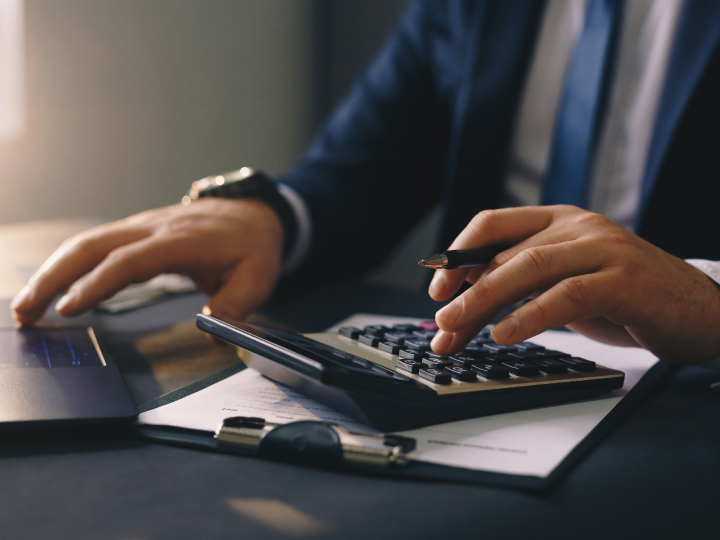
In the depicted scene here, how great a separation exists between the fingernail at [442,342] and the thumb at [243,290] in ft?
0.79

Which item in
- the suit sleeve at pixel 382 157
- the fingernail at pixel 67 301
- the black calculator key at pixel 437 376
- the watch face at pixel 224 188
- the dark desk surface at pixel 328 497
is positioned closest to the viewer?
the dark desk surface at pixel 328 497

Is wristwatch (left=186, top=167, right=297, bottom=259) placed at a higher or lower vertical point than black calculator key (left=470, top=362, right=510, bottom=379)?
higher

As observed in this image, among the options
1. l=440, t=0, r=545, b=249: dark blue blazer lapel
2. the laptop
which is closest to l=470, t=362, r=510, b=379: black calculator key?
the laptop

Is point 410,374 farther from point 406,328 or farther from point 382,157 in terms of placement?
point 382,157

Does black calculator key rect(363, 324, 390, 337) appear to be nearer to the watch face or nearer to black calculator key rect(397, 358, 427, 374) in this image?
black calculator key rect(397, 358, 427, 374)

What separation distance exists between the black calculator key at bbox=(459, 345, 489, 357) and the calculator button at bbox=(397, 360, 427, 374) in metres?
0.05

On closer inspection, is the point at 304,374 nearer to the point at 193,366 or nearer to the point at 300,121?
the point at 193,366

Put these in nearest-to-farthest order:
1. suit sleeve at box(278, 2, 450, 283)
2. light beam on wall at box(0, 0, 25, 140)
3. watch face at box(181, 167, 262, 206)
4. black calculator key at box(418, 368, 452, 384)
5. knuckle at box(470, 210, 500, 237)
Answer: black calculator key at box(418, 368, 452, 384), knuckle at box(470, 210, 500, 237), watch face at box(181, 167, 262, 206), suit sleeve at box(278, 2, 450, 283), light beam on wall at box(0, 0, 25, 140)

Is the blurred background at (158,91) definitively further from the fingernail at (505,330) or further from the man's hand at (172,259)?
the fingernail at (505,330)

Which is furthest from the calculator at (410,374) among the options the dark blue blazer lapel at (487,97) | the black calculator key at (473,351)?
the dark blue blazer lapel at (487,97)

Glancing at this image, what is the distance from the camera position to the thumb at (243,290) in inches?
23.9

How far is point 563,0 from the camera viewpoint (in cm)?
103

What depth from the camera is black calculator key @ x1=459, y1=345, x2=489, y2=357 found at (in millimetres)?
428

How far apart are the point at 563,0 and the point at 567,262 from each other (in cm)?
77
